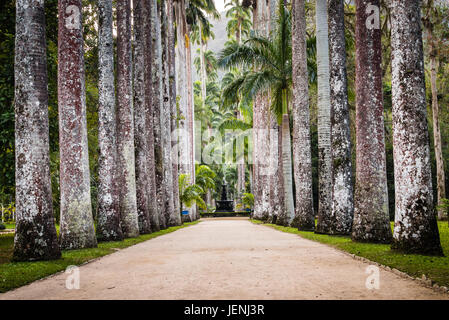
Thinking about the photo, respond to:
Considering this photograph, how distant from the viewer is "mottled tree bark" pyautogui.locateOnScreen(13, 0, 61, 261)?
8.06 meters

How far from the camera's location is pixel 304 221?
16844 millimetres

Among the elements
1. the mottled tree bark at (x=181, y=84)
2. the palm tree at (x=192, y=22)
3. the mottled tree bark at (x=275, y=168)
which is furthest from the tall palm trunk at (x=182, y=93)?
the mottled tree bark at (x=275, y=168)

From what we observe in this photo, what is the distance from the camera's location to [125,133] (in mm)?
14453

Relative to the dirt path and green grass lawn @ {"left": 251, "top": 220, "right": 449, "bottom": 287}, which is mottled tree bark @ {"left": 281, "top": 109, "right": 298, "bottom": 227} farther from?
the dirt path

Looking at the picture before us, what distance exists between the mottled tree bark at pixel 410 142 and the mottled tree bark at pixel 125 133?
8.81 meters

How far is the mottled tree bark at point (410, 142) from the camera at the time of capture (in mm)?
7754

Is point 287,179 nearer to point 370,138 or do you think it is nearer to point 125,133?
point 125,133

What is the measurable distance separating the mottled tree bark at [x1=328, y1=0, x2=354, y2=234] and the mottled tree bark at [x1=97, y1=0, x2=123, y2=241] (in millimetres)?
6595

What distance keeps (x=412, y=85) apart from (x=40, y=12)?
24.6 feet

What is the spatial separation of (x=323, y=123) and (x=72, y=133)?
891 cm

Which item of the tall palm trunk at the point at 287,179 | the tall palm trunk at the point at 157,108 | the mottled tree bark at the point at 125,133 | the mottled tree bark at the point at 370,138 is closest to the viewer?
the mottled tree bark at the point at 370,138

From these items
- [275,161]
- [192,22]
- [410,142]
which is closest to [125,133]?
[410,142]

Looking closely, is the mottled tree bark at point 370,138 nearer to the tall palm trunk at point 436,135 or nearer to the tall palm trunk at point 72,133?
the tall palm trunk at point 72,133
